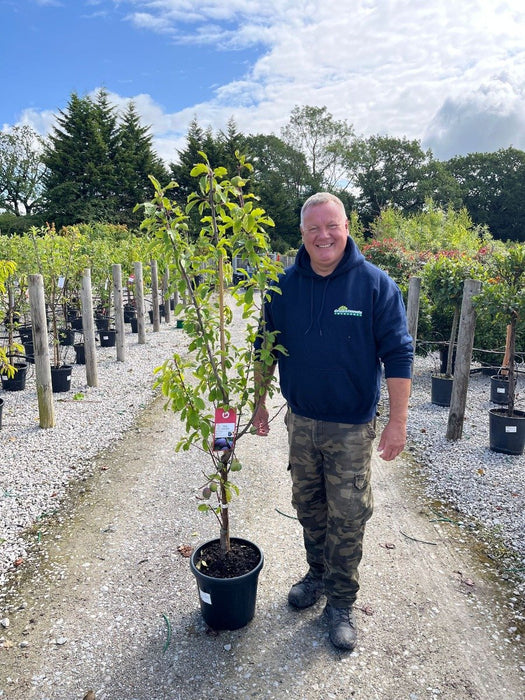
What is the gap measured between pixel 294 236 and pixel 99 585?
3908cm

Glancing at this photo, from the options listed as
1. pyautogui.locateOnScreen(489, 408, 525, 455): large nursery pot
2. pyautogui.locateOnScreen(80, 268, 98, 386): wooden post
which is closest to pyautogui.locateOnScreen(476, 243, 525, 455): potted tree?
pyautogui.locateOnScreen(489, 408, 525, 455): large nursery pot

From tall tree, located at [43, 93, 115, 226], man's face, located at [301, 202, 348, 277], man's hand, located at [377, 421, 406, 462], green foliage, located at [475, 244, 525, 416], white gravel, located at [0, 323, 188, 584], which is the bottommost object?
white gravel, located at [0, 323, 188, 584]

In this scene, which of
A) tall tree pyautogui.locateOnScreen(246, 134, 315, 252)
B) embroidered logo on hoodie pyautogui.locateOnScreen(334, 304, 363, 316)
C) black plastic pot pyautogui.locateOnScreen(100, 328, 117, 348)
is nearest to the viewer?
embroidered logo on hoodie pyautogui.locateOnScreen(334, 304, 363, 316)

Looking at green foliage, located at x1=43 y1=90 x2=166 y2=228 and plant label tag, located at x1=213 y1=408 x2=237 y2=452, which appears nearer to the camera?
plant label tag, located at x1=213 y1=408 x2=237 y2=452

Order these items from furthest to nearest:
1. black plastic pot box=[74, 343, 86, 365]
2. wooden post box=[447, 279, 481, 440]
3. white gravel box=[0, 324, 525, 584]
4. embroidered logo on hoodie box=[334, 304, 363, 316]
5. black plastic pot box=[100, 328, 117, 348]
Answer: black plastic pot box=[100, 328, 117, 348], black plastic pot box=[74, 343, 86, 365], wooden post box=[447, 279, 481, 440], white gravel box=[0, 324, 525, 584], embroidered logo on hoodie box=[334, 304, 363, 316]

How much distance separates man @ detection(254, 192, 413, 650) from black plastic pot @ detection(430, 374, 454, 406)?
452 centimetres

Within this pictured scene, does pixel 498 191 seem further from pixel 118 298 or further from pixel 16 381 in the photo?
pixel 16 381

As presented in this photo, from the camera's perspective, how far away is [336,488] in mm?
2486

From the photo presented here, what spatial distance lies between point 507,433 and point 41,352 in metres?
5.22

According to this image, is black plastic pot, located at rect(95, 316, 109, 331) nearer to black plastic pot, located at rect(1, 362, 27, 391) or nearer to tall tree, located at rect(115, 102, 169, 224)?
black plastic pot, located at rect(1, 362, 27, 391)

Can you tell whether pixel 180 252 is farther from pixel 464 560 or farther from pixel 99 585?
pixel 464 560

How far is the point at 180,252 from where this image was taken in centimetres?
230

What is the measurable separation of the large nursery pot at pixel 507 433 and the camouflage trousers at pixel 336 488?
10.0ft

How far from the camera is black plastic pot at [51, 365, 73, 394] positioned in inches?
273
